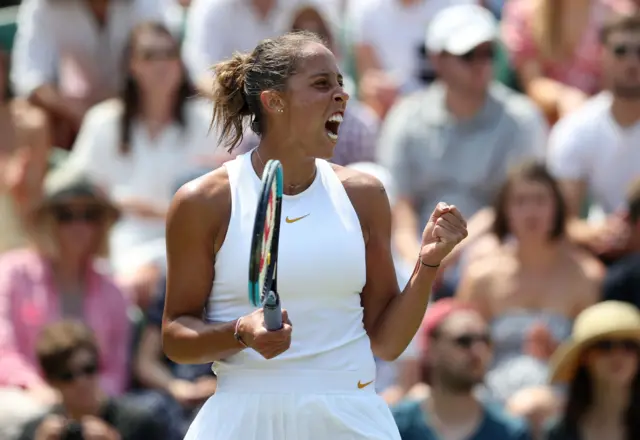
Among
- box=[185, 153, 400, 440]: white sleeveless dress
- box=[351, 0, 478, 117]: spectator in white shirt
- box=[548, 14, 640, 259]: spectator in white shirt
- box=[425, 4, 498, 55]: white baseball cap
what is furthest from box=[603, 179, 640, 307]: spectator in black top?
box=[185, 153, 400, 440]: white sleeveless dress

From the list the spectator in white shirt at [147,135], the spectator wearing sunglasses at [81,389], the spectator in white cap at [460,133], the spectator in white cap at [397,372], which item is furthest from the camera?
the spectator in white shirt at [147,135]

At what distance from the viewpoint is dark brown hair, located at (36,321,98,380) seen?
5.80 meters

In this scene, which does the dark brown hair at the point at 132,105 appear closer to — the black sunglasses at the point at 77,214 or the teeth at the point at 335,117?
the black sunglasses at the point at 77,214

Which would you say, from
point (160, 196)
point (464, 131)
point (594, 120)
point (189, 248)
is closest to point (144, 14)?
point (160, 196)

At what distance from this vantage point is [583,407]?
19.5 ft

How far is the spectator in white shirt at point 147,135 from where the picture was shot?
23.9 ft

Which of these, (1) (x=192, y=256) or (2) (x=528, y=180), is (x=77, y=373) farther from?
(1) (x=192, y=256)

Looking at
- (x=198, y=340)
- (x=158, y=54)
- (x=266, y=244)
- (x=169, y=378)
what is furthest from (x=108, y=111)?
(x=266, y=244)

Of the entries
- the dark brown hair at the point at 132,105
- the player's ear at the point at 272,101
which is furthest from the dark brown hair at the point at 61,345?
the player's ear at the point at 272,101

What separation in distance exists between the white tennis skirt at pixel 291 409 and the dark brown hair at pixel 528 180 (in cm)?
314

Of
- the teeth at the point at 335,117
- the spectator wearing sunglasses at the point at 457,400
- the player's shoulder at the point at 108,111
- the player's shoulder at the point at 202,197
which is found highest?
the teeth at the point at 335,117

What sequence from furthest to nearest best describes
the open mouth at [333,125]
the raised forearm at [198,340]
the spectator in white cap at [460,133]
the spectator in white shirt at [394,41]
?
the spectator in white shirt at [394,41], the spectator in white cap at [460,133], the open mouth at [333,125], the raised forearm at [198,340]

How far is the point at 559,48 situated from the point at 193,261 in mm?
4873

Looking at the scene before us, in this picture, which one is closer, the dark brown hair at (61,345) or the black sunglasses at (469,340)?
the dark brown hair at (61,345)
